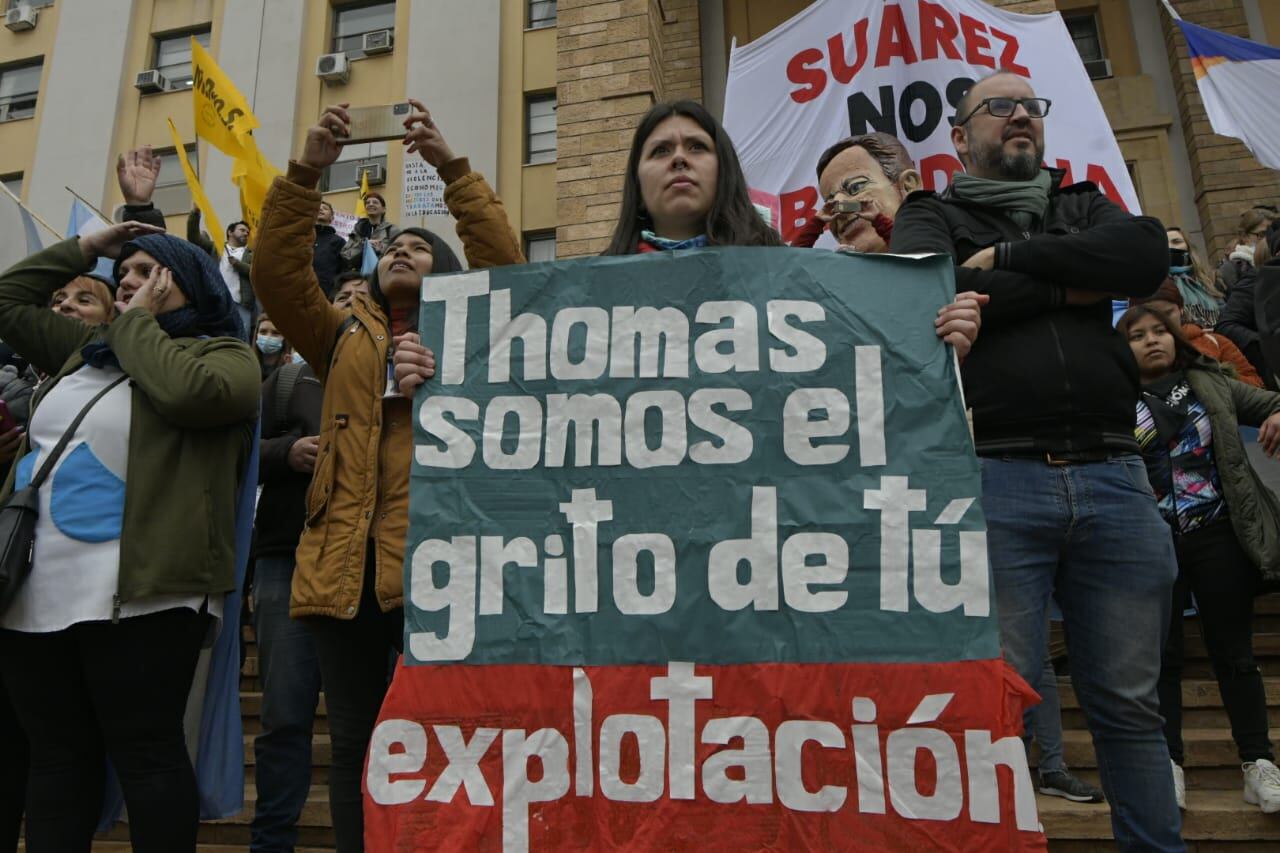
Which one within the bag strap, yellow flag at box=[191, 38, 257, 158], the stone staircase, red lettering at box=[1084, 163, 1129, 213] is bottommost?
the stone staircase

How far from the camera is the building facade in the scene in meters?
10.9

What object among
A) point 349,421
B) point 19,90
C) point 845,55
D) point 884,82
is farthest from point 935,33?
point 19,90

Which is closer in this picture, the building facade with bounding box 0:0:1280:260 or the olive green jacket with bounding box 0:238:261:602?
the olive green jacket with bounding box 0:238:261:602

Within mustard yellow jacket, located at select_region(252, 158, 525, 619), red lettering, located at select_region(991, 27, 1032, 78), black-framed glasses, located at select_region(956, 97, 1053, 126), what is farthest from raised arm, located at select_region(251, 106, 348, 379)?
red lettering, located at select_region(991, 27, 1032, 78)

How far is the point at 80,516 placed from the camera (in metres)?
2.54

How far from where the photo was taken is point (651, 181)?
2.64 meters

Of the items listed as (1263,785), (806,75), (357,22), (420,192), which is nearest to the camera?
(1263,785)

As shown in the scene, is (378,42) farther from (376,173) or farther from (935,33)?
(935,33)

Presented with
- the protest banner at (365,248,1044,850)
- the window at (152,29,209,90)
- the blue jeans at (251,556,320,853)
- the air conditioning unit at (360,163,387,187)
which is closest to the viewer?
the protest banner at (365,248,1044,850)

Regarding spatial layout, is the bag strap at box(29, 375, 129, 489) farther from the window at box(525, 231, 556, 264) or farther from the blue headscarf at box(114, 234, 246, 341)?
the window at box(525, 231, 556, 264)

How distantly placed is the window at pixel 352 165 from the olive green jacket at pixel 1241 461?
1446 centimetres

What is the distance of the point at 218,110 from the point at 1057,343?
704 cm

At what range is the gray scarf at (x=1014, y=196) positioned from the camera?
2.55m

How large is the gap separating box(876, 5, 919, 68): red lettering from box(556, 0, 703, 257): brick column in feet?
16.7
